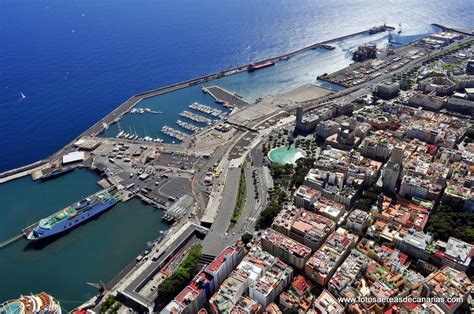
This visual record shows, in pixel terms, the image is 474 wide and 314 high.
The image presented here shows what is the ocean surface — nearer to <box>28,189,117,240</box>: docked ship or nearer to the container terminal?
<box>28,189,117,240</box>: docked ship

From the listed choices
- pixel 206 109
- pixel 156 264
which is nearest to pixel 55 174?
pixel 156 264

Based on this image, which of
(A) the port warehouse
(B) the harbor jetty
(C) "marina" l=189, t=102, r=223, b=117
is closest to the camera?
(A) the port warehouse

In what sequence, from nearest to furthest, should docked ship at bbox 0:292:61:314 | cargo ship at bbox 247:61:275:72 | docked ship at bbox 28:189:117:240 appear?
docked ship at bbox 0:292:61:314, docked ship at bbox 28:189:117:240, cargo ship at bbox 247:61:275:72

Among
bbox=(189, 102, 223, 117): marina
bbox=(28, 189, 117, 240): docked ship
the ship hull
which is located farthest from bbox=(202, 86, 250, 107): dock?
the ship hull

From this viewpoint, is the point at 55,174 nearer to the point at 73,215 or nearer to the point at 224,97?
the point at 73,215

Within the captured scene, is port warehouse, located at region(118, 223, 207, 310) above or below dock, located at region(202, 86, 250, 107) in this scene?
below

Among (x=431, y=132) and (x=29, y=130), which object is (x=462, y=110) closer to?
(x=431, y=132)
